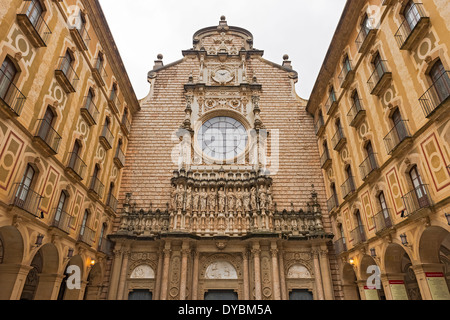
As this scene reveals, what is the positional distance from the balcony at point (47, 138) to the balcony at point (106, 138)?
437 centimetres

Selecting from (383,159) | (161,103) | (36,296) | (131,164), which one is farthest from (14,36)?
(383,159)

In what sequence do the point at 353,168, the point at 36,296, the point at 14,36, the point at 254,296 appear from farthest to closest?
1. the point at 254,296
2. the point at 353,168
3. the point at 36,296
4. the point at 14,36

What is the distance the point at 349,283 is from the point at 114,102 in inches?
784

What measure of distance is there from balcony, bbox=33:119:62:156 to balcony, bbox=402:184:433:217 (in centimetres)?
1518

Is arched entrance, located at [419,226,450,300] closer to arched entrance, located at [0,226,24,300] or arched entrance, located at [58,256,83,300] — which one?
arched entrance, located at [0,226,24,300]

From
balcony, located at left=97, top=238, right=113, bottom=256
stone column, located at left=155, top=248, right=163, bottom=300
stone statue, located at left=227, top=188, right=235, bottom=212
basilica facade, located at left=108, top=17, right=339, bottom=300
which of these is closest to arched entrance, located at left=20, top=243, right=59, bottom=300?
balcony, located at left=97, top=238, right=113, bottom=256

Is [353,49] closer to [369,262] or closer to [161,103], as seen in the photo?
[369,262]

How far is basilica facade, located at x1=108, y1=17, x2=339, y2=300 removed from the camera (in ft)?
60.1

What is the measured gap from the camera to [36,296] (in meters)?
12.9

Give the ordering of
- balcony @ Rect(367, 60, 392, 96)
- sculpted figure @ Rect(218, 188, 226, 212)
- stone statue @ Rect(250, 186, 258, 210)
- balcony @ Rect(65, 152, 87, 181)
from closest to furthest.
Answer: balcony @ Rect(367, 60, 392, 96) < balcony @ Rect(65, 152, 87, 181) < stone statue @ Rect(250, 186, 258, 210) < sculpted figure @ Rect(218, 188, 226, 212)

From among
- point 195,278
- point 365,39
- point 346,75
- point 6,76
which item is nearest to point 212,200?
point 195,278

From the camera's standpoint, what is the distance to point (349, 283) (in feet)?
58.9

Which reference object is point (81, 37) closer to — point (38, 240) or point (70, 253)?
point (38, 240)

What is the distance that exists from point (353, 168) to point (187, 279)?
1228cm
